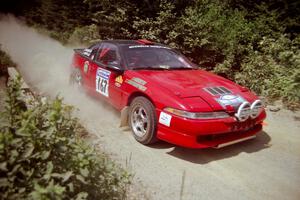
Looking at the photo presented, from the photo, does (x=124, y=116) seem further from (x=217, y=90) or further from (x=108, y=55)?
(x=217, y=90)

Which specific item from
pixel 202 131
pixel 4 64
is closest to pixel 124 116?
pixel 202 131

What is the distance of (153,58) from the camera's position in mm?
6141

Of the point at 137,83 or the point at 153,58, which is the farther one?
the point at 153,58

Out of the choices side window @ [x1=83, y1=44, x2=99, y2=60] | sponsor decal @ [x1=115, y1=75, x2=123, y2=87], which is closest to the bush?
side window @ [x1=83, y1=44, x2=99, y2=60]

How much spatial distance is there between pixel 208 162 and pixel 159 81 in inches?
57.5

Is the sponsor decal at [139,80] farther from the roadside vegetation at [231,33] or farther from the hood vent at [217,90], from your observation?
the roadside vegetation at [231,33]

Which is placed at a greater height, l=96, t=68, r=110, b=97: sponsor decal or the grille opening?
l=96, t=68, r=110, b=97: sponsor decal

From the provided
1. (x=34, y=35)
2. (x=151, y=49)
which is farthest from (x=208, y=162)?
(x=34, y=35)

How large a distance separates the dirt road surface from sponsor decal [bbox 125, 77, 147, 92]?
Result: 2.96ft

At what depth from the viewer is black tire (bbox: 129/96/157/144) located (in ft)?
16.3

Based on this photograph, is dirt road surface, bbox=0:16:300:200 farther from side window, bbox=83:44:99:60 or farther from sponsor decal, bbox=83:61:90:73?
side window, bbox=83:44:99:60

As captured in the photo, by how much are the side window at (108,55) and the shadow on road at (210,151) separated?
72.4 inches

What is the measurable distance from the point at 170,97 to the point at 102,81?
75.3 inches

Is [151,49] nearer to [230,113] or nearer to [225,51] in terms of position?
[230,113]
